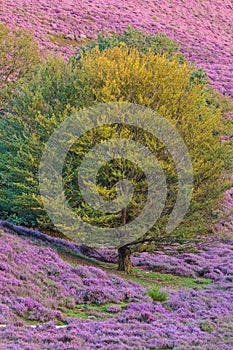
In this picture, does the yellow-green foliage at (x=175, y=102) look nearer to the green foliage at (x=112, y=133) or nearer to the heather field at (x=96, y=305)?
the green foliage at (x=112, y=133)

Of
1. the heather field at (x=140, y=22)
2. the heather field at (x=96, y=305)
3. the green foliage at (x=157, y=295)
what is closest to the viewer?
the heather field at (x=96, y=305)

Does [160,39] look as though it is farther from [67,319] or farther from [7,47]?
[67,319]

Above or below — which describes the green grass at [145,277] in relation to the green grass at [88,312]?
below

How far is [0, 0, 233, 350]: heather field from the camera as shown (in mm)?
13484

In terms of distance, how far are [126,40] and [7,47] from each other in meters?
13.7

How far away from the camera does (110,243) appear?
21.2 m

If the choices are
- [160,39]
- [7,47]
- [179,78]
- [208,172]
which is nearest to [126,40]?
[160,39]

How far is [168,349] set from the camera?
39.1ft

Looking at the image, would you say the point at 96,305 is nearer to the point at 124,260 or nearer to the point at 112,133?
the point at 124,260

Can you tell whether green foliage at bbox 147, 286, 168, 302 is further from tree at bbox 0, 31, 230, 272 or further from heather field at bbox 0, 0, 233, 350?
tree at bbox 0, 31, 230, 272

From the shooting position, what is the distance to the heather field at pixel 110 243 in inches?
531

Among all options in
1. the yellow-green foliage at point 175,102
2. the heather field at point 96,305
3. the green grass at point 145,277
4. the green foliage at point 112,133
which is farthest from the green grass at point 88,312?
the yellow-green foliage at point 175,102

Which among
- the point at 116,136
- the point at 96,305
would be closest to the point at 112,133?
the point at 116,136

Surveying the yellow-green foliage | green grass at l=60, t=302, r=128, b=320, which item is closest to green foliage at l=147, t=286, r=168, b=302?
green grass at l=60, t=302, r=128, b=320
